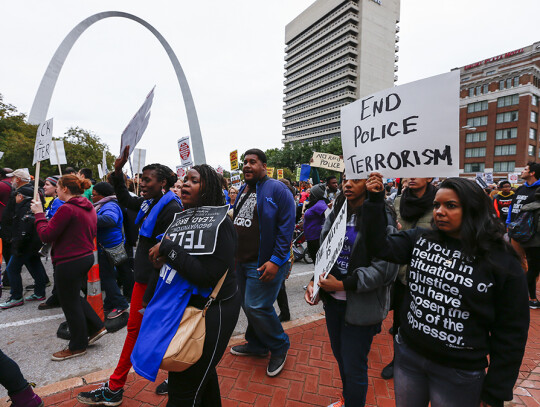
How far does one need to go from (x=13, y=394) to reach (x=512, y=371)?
133 inches

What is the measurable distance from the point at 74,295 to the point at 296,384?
250 centimetres

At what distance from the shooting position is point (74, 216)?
2.92 m

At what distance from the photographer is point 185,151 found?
8.34m

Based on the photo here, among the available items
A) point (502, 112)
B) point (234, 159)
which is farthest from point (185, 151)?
point (502, 112)

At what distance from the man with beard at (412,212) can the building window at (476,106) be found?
62088mm

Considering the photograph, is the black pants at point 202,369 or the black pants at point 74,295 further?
the black pants at point 74,295

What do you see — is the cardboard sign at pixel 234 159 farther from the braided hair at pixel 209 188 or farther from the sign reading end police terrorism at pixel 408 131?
the sign reading end police terrorism at pixel 408 131

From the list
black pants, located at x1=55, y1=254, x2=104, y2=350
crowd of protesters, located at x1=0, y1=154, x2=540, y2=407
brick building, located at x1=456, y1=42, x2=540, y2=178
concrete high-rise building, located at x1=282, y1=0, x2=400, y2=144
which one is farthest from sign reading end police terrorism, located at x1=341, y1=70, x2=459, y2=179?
concrete high-rise building, located at x1=282, y1=0, x2=400, y2=144

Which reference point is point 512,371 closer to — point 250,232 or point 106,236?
point 250,232

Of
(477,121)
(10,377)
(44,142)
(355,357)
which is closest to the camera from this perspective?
(355,357)

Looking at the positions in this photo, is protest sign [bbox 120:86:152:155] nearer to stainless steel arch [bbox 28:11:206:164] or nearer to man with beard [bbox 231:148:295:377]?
man with beard [bbox 231:148:295:377]

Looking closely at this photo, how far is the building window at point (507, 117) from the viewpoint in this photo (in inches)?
1834

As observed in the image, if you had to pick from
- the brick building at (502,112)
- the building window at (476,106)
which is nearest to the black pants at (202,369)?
the brick building at (502,112)

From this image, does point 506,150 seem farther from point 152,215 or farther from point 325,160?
point 152,215
